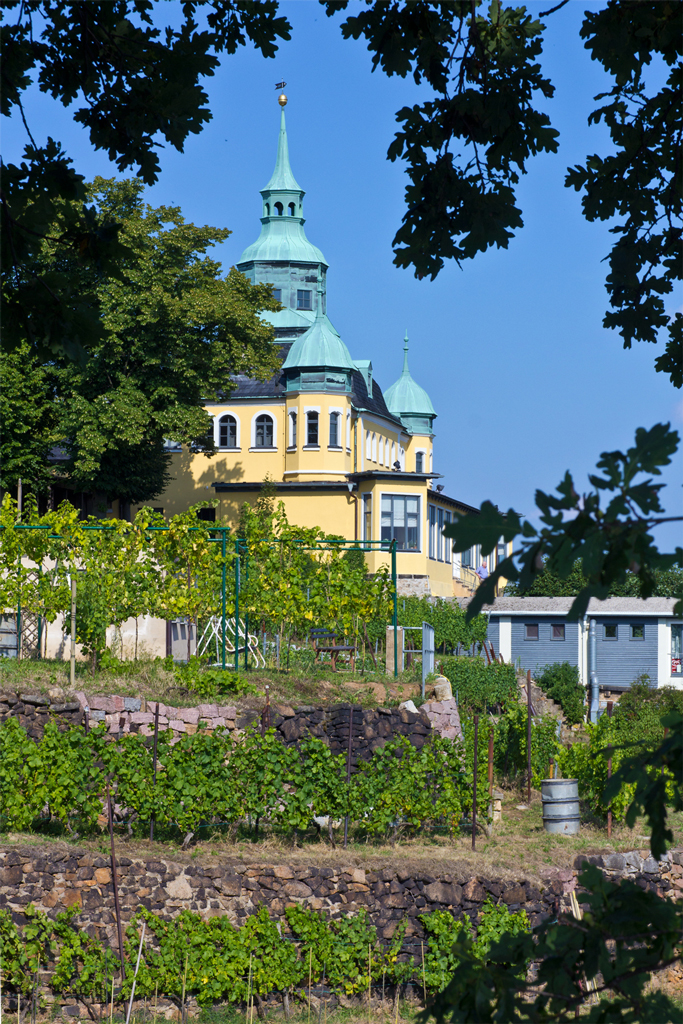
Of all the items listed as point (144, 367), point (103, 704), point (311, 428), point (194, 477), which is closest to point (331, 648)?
point (103, 704)

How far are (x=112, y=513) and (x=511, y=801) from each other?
21.0m

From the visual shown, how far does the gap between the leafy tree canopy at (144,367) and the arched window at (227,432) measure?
29.8 feet

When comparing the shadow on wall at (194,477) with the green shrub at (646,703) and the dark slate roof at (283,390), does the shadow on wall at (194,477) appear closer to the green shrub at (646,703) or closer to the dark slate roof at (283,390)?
the dark slate roof at (283,390)

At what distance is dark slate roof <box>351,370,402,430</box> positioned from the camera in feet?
136

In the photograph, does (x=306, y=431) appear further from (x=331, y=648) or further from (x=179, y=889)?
(x=179, y=889)

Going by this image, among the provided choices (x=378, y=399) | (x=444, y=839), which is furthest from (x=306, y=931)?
(x=378, y=399)

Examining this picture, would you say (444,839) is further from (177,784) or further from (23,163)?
(23,163)

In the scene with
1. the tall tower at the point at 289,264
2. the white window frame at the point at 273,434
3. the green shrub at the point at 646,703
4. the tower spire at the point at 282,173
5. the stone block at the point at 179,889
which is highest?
the tower spire at the point at 282,173

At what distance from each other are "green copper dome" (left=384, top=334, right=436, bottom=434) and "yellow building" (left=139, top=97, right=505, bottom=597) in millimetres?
3204

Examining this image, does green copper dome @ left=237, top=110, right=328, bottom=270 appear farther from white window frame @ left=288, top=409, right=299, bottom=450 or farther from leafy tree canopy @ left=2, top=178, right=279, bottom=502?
leafy tree canopy @ left=2, top=178, right=279, bottom=502

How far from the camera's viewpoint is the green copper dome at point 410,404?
48.2m

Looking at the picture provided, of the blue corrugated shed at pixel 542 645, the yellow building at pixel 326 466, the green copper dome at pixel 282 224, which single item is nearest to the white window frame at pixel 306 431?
the yellow building at pixel 326 466

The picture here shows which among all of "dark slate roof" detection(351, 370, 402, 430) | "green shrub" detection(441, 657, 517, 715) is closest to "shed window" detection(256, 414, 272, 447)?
"dark slate roof" detection(351, 370, 402, 430)

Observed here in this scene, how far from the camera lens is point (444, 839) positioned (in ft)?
41.6
